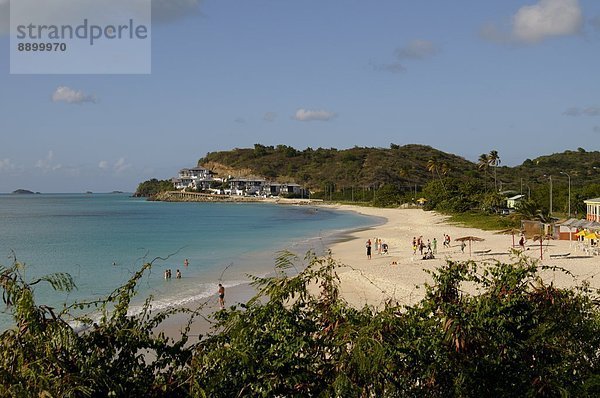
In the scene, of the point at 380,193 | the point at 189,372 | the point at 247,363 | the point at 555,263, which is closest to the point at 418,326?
the point at 247,363

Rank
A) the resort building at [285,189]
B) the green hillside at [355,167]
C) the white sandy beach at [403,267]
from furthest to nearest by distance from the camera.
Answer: the resort building at [285,189], the green hillside at [355,167], the white sandy beach at [403,267]

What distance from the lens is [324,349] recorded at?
5.68 meters

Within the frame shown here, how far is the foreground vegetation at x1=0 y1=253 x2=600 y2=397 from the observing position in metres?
4.79

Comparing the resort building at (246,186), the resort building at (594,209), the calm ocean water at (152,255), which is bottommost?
the calm ocean water at (152,255)

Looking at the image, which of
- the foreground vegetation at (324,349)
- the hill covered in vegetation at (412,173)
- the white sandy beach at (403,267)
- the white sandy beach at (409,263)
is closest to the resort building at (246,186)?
the hill covered in vegetation at (412,173)

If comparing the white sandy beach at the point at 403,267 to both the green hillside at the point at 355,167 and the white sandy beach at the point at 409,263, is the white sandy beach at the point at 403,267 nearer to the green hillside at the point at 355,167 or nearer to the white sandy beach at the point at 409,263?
the white sandy beach at the point at 409,263

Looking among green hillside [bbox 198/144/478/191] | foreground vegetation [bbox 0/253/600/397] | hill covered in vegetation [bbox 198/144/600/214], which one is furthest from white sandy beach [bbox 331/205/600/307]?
green hillside [bbox 198/144/478/191]

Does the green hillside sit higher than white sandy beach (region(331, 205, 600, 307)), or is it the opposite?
the green hillside

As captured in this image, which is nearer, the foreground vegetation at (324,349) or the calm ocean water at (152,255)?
the foreground vegetation at (324,349)

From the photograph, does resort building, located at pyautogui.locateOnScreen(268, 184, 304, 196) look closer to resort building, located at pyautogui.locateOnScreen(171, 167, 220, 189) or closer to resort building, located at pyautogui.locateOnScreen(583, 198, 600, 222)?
resort building, located at pyautogui.locateOnScreen(171, 167, 220, 189)

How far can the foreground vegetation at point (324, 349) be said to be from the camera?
4.79m

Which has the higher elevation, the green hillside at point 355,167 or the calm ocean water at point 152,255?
the green hillside at point 355,167

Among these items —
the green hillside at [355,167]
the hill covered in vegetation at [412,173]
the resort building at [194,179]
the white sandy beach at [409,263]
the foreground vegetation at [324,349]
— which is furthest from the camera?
the resort building at [194,179]

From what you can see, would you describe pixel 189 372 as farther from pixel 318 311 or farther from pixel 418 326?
pixel 418 326
